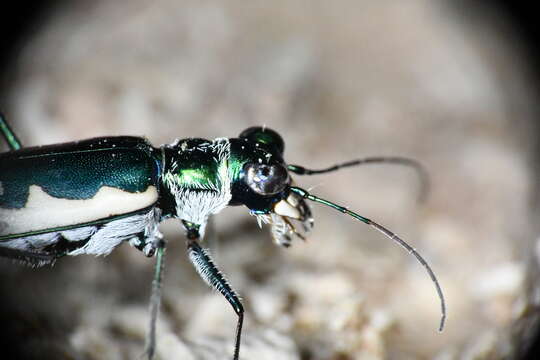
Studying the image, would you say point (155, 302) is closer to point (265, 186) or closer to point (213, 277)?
point (213, 277)

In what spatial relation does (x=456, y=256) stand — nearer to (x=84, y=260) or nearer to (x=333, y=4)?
(x=84, y=260)

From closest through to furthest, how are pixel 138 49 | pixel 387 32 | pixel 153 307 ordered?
pixel 153 307, pixel 138 49, pixel 387 32

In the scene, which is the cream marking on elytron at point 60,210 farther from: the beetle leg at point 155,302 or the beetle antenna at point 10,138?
the beetle antenna at point 10,138

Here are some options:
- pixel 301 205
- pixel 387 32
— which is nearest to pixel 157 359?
pixel 301 205

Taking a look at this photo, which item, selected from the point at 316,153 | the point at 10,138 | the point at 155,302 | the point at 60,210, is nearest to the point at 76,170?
the point at 60,210

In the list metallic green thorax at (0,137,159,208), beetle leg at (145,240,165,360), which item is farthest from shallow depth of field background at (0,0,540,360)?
metallic green thorax at (0,137,159,208)

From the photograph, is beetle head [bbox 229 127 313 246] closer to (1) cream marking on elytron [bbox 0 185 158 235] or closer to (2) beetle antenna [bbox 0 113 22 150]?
(1) cream marking on elytron [bbox 0 185 158 235]

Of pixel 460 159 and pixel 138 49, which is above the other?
pixel 138 49

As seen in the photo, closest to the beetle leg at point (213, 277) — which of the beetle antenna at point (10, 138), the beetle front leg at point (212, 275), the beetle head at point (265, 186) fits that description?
the beetle front leg at point (212, 275)
